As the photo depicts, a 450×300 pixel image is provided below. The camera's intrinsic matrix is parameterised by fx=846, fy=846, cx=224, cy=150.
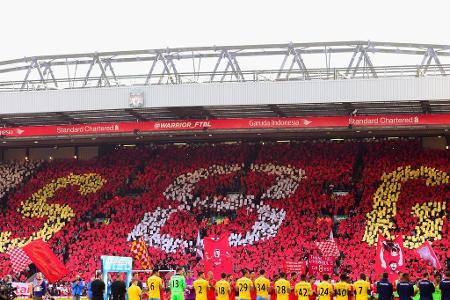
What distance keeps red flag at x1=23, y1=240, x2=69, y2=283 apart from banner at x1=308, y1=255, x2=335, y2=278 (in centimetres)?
1032

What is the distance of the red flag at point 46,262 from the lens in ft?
98.4

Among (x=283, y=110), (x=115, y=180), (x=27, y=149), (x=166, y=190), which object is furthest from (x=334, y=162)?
(x=27, y=149)

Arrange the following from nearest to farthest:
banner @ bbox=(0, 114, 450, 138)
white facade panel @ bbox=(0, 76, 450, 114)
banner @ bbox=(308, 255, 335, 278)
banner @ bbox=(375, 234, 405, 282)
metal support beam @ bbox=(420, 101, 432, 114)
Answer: banner @ bbox=(375, 234, 405, 282), banner @ bbox=(308, 255, 335, 278), white facade panel @ bbox=(0, 76, 450, 114), metal support beam @ bbox=(420, 101, 432, 114), banner @ bbox=(0, 114, 450, 138)

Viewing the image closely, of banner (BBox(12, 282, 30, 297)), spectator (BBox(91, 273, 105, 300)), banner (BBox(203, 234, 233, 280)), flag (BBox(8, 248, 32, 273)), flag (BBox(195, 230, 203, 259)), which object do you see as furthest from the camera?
flag (BBox(8, 248, 32, 273))

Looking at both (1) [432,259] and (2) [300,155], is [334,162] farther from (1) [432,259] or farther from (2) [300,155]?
(1) [432,259]

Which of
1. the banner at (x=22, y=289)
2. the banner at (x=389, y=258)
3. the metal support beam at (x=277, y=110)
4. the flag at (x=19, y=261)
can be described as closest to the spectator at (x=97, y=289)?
the banner at (x=389, y=258)

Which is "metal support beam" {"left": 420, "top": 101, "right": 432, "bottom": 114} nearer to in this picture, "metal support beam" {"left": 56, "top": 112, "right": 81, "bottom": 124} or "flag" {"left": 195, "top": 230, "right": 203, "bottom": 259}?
"flag" {"left": 195, "top": 230, "right": 203, "bottom": 259}

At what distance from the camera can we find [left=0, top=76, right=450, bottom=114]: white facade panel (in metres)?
34.9

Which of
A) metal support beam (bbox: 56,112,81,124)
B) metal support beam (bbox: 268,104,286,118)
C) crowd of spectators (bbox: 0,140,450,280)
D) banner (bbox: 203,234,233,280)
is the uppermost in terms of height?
metal support beam (bbox: 56,112,81,124)

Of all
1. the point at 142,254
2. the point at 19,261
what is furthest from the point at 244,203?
the point at 19,261

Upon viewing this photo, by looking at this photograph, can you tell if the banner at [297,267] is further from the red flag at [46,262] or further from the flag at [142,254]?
the red flag at [46,262]

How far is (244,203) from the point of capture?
4178 cm

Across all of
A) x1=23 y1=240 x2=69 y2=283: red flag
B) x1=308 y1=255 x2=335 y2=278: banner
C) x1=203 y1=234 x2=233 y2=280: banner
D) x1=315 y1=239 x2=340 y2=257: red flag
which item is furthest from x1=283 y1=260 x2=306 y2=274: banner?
x1=23 y1=240 x2=69 y2=283: red flag

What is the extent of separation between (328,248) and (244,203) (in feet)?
23.6
